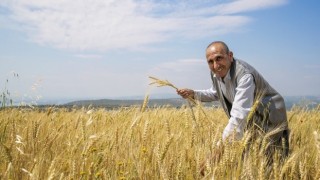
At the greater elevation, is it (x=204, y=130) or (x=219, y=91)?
(x=219, y=91)

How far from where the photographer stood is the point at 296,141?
3555 millimetres

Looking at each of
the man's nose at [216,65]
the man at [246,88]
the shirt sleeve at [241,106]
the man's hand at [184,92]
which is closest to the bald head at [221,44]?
the man at [246,88]

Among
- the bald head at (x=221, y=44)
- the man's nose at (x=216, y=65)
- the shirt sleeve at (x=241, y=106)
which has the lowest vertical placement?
the shirt sleeve at (x=241, y=106)

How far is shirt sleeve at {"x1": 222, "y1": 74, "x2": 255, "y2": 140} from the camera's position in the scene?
254 centimetres

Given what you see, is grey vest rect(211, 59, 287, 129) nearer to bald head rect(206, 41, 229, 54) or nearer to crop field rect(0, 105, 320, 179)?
bald head rect(206, 41, 229, 54)

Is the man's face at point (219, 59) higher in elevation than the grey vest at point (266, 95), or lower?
higher

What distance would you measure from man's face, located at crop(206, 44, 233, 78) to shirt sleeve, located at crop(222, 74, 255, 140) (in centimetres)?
20

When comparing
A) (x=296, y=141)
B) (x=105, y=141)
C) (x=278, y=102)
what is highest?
(x=278, y=102)

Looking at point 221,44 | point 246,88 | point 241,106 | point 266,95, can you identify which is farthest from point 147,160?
point 266,95

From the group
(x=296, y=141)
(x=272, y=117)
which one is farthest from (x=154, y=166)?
(x=296, y=141)

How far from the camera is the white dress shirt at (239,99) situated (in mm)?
2543

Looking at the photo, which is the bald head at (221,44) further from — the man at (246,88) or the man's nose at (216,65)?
the man's nose at (216,65)

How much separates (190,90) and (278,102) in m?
0.82

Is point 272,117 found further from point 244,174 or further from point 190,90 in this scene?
point 244,174
